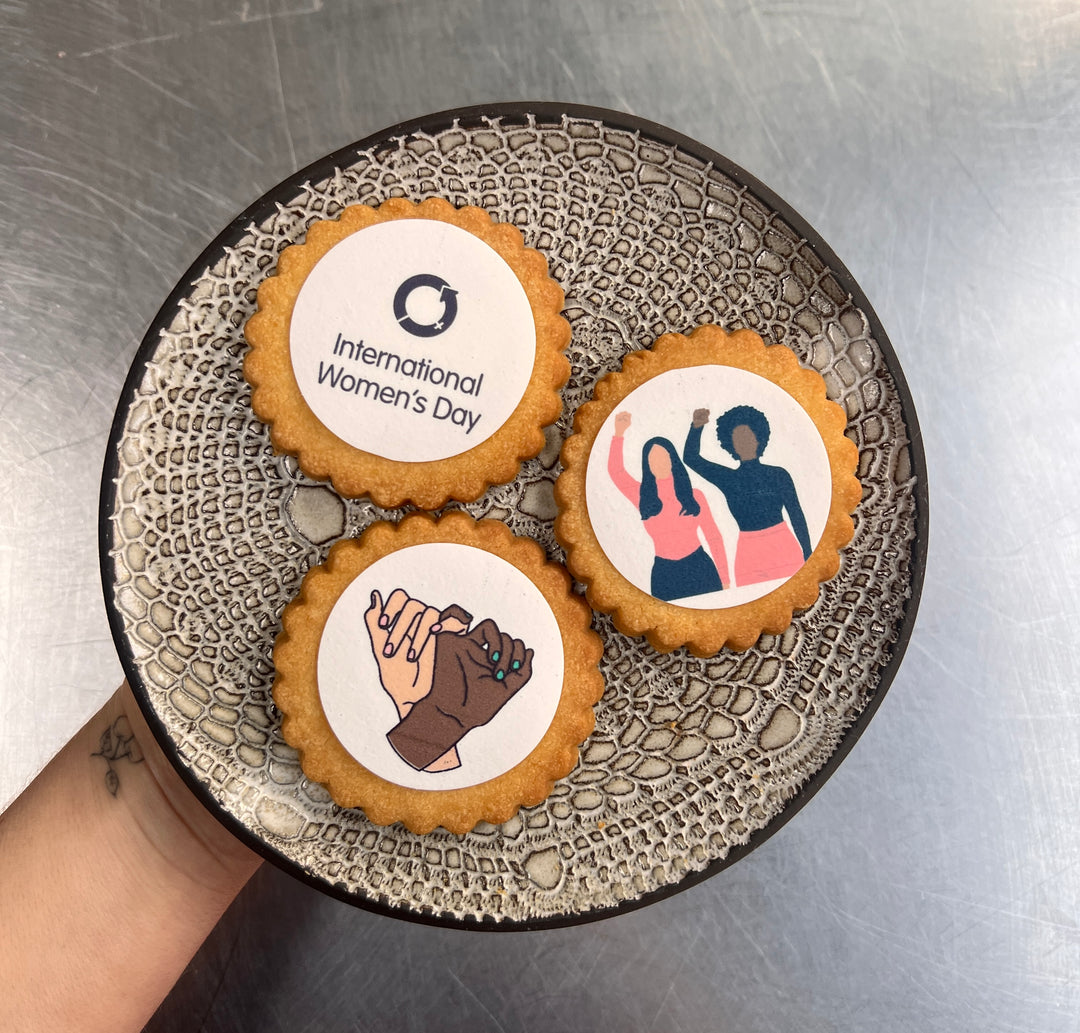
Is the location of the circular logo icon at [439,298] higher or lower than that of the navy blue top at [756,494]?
higher

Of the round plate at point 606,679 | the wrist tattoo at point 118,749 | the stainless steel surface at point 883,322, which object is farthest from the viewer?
the stainless steel surface at point 883,322

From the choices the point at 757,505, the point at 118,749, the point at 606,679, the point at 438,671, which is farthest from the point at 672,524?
the point at 118,749

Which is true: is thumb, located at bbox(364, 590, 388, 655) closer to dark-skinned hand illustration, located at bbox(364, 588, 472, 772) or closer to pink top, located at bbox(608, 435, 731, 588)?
dark-skinned hand illustration, located at bbox(364, 588, 472, 772)

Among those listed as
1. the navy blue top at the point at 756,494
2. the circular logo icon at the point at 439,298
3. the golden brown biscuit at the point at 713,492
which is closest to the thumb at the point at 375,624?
the golden brown biscuit at the point at 713,492

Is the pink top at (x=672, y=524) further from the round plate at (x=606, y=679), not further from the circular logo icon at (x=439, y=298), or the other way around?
the circular logo icon at (x=439, y=298)

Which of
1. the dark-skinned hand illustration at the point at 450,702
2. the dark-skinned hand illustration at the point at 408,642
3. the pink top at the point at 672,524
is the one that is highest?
the pink top at the point at 672,524

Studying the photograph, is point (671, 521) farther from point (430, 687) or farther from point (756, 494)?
point (430, 687)
